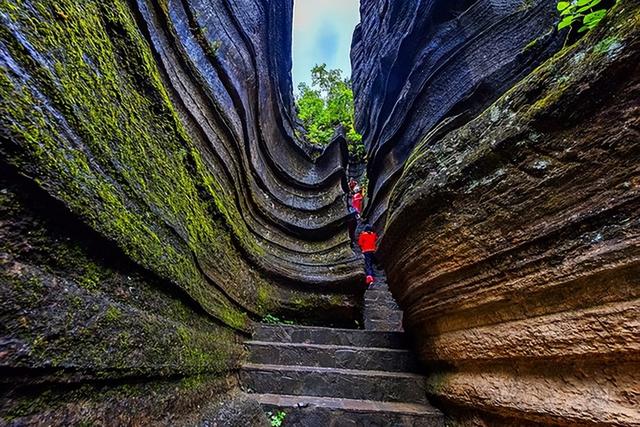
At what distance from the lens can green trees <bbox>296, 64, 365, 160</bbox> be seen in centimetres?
1375

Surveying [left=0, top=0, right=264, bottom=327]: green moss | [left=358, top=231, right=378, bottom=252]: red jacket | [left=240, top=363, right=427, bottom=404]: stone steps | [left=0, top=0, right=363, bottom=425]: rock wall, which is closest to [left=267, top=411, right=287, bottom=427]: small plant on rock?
[left=240, top=363, right=427, bottom=404]: stone steps

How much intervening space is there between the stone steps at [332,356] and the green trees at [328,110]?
9827 millimetres

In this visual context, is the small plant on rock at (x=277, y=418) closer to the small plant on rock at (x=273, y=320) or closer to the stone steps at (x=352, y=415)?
the stone steps at (x=352, y=415)

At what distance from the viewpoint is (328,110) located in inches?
631

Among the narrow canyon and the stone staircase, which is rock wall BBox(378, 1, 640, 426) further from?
the stone staircase

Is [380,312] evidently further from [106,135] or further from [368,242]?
[106,135]

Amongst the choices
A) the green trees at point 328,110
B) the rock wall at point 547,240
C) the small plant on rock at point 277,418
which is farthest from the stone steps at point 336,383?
the green trees at point 328,110

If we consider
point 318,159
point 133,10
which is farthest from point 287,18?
point 133,10

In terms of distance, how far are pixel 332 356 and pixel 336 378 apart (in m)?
0.33

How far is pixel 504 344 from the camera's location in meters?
1.76

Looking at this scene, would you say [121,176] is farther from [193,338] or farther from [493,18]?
[493,18]

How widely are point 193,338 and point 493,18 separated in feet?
23.0

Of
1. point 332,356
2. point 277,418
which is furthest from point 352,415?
point 332,356

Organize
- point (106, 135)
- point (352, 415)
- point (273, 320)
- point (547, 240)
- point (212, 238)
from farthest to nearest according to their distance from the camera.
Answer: point (273, 320), point (212, 238), point (352, 415), point (547, 240), point (106, 135)
